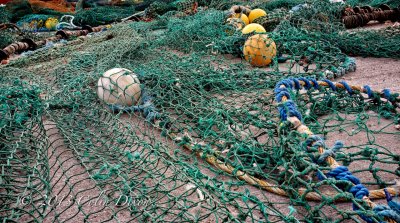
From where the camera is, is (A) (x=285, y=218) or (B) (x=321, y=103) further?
(B) (x=321, y=103)

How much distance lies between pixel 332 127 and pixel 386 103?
51 cm

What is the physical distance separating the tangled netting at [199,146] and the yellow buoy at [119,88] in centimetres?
8

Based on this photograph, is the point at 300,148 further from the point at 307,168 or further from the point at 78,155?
the point at 78,155

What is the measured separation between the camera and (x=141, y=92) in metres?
3.22

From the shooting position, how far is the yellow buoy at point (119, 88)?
3.12 meters

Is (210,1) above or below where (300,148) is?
below

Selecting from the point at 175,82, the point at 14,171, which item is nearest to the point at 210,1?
the point at 175,82

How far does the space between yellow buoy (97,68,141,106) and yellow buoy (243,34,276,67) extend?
1649 millimetres

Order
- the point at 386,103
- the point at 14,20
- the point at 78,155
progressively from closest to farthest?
the point at 78,155 < the point at 386,103 < the point at 14,20

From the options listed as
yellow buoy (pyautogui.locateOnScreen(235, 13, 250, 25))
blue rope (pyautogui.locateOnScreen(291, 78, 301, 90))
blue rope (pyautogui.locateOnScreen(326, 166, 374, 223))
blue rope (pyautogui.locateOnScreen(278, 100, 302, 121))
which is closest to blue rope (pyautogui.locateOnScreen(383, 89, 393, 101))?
blue rope (pyautogui.locateOnScreen(291, 78, 301, 90))

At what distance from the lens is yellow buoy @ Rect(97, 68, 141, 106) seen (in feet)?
10.2

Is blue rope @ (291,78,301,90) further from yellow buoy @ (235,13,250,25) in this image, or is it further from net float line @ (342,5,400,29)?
net float line @ (342,5,400,29)

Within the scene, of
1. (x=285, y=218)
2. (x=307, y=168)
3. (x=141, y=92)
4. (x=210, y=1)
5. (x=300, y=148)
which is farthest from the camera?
(x=210, y=1)

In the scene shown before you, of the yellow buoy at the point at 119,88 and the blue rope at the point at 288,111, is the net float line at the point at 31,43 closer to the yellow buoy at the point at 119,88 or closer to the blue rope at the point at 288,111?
the yellow buoy at the point at 119,88
